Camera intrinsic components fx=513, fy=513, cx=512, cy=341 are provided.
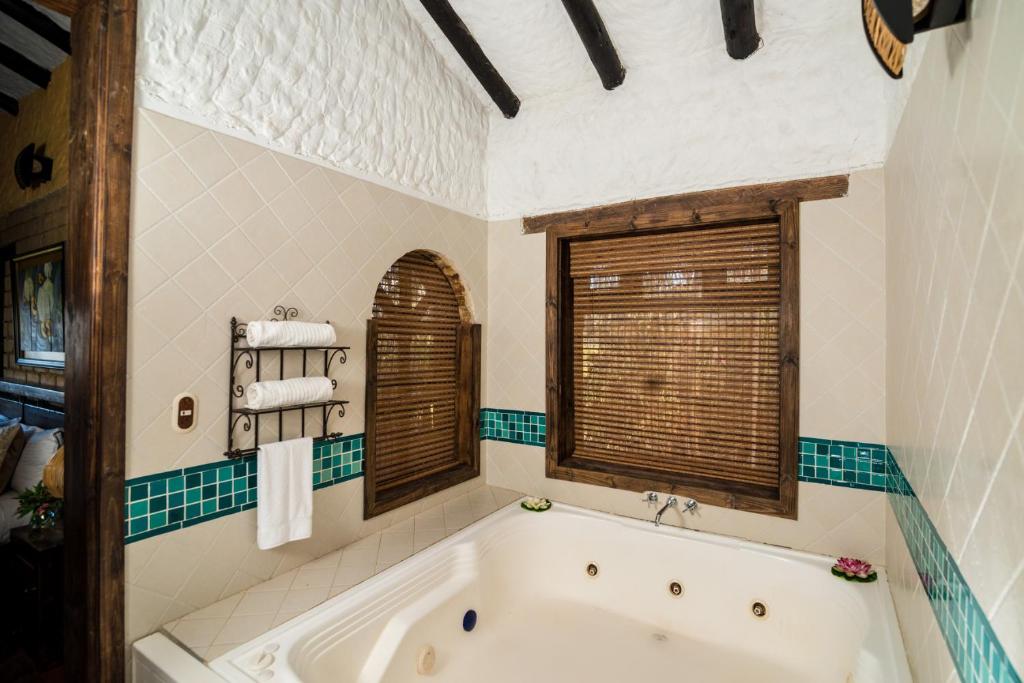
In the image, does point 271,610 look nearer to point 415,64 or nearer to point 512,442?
point 512,442

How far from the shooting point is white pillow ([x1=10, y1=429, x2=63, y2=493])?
285 centimetres

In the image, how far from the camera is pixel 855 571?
1.86 m

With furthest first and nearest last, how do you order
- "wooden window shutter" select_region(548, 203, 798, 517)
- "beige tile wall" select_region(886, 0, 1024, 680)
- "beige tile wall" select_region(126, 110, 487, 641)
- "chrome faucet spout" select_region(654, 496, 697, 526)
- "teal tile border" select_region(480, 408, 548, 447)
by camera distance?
"teal tile border" select_region(480, 408, 548, 447)
"chrome faucet spout" select_region(654, 496, 697, 526)
"wooden window shutter" select_region(548, 203, 798, 517)
"beige tile wall" select_region(126, 110, 487, 641)
"beige tile wall" select_region(886, 0, 1024, 680)

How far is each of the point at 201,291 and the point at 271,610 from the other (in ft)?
3.39

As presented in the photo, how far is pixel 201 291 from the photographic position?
63.4 inches

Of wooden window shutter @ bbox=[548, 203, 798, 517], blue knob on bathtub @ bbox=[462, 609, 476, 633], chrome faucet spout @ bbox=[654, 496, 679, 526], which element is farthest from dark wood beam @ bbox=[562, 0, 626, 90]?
blue knob on bathtub @ bbox=[462, 609, 476, 633]

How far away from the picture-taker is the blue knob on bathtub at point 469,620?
2.04 m

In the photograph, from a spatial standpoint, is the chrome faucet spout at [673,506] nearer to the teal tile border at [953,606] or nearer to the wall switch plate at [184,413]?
the teal tile border at [953,606]

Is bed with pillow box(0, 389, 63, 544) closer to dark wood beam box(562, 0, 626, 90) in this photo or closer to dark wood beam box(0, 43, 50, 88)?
dark wood beam box(0, 43, 50, 88)

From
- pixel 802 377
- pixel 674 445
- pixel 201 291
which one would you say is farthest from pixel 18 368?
pixel 802 377

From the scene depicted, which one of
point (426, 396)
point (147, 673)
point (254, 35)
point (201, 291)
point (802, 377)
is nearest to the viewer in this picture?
point (147, 673)

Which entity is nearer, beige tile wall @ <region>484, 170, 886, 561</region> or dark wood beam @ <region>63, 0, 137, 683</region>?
dark wood beam @ <region>63, 0, 137, 683</region>

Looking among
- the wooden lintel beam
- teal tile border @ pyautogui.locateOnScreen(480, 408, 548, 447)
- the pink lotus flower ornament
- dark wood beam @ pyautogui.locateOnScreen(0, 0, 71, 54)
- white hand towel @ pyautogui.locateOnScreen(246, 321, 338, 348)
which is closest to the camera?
white hand towel @ pyautogui.locateOnScreen(246, 321, 338, 348)

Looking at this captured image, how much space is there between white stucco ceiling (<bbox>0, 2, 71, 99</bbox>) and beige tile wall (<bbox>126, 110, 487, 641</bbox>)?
6.08 feet
